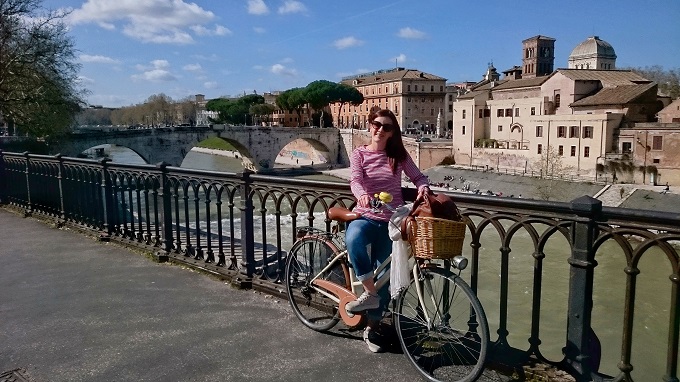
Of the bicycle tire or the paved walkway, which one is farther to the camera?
the bicycle tire


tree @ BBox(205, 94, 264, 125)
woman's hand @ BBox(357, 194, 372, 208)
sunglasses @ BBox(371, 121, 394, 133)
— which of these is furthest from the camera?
tree @ BBox(205, 94, 264, 125)

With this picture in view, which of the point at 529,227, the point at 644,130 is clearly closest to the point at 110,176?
the point at 529,227

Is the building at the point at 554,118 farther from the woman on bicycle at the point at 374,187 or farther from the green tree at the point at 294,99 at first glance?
the woman on bicycle at the point at 374,187

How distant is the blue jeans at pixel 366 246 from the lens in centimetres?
324

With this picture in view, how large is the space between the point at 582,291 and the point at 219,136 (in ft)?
170

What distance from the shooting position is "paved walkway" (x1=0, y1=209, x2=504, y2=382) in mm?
3191

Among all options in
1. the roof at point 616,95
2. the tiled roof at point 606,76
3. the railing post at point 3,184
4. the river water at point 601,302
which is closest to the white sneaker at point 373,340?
the river water at point 601,302

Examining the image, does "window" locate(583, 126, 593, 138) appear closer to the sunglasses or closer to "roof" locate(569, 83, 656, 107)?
"roof" locate(569, 83, 656, 107)

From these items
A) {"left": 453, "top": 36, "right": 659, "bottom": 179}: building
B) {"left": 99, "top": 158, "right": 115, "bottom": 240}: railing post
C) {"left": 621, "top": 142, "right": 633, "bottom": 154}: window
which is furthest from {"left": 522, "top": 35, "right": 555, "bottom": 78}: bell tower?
{"left": 99, "top": 158, "right": 115, "bottom": 240}: railing post

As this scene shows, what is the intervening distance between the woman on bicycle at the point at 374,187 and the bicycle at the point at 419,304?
0.08 m

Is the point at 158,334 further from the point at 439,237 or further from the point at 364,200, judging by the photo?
the point at 439,237

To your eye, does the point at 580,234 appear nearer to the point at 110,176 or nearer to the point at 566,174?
the point at 110,176

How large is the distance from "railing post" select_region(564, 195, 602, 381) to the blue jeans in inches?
44.5

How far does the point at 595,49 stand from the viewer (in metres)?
71.1
